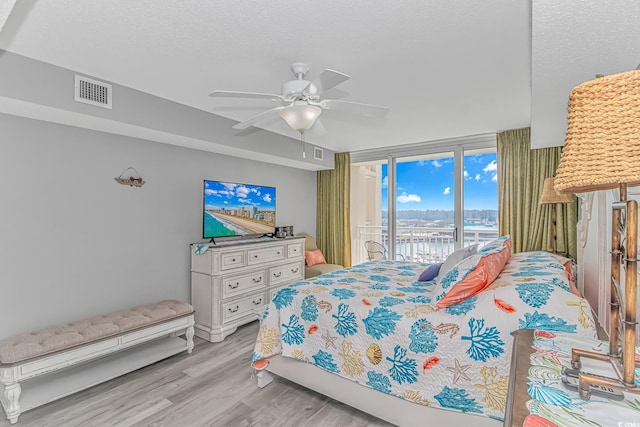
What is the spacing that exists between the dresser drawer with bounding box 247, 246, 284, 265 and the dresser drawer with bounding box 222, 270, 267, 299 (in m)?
0.16

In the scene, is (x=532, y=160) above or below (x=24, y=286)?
above

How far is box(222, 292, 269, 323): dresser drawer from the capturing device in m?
3.63

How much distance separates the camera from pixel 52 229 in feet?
9.02

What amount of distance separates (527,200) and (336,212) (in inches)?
115

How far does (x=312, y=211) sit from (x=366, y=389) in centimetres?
398

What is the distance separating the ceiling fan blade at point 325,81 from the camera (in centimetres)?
178

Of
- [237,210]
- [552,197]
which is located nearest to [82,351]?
[237,210]

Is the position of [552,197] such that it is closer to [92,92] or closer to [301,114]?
[301,114]

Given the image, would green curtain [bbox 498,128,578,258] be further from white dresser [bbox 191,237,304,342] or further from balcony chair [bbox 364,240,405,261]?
white dresser [bbox 191,237,304,342]

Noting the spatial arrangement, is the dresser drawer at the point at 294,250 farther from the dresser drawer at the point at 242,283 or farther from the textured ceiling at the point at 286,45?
the textured ceiling at the point at 286,45

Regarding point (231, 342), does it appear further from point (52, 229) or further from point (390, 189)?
point (390, 189)

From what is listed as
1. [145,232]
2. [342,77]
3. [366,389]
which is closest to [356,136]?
[342,77]

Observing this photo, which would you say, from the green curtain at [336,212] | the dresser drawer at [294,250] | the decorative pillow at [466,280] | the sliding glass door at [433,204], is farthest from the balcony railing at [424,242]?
the decorative pillow at [466,280]

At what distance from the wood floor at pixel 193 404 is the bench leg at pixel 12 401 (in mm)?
60
